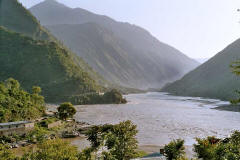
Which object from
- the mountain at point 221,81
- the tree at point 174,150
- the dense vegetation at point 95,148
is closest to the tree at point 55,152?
the dense vegetation at point 95,148

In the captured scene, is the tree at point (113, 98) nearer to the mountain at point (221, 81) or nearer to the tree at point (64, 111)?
the mountain at point (221, 81)

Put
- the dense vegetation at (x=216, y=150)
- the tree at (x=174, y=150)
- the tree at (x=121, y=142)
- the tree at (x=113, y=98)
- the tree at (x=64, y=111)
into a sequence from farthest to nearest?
the tree at (x=113, y=98)
the tree at (x=64, y=111)
the tree at (x=174, y=150)
the tree at (x=121, y=142)
the dense vegetation at (x=216, y=150)

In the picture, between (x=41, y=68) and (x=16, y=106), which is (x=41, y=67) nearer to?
(x=41, y=68)

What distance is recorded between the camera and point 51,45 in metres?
171

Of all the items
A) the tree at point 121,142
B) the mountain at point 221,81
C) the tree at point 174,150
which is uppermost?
the mountain at point 221,81

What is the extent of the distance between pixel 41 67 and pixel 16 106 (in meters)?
108

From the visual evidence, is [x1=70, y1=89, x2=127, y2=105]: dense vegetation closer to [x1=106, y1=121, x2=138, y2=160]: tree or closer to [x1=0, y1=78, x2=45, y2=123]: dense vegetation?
[x1=0, y1=78, x2=45, y2=123]: dense vegetation

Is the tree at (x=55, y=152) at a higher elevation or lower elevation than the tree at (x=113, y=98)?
higher

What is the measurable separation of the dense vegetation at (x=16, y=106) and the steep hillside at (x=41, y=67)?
7397 centimetres

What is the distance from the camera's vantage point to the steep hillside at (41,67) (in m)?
141

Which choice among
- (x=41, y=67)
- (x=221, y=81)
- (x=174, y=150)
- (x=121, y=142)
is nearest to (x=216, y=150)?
(x=174, y=150)

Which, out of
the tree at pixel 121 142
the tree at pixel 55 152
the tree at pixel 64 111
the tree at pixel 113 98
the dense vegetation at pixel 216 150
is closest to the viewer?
the tree at pixel 55 152

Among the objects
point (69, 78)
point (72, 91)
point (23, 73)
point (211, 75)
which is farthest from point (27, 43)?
point (211, 75)

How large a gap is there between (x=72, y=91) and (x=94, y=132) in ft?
389
